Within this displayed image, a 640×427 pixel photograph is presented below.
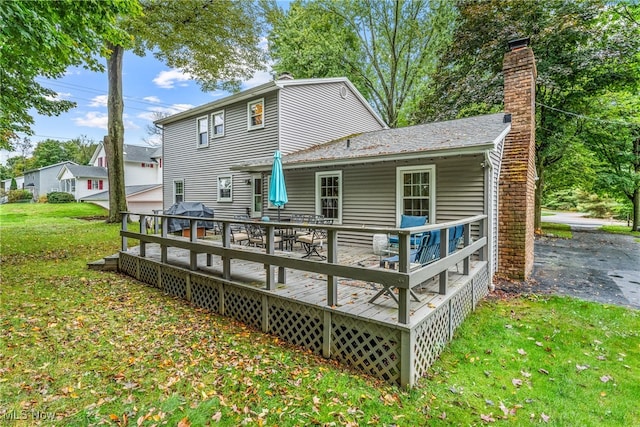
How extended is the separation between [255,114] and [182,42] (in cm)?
765

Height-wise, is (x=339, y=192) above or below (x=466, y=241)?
above

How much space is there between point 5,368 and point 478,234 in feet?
26.5

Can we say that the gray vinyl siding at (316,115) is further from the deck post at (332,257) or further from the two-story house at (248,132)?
the deck post at (332,257)

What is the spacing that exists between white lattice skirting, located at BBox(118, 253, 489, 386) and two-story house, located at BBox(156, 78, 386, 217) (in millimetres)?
6227

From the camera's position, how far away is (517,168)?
24.4 feet

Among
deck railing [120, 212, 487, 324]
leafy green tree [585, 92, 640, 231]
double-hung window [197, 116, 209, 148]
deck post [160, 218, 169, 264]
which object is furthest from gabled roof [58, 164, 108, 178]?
leafy green tree [585, 92, 640, 231]

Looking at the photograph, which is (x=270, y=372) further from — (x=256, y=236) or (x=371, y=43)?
(x=371, y=43)

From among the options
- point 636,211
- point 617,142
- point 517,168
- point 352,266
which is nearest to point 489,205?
point 517,168

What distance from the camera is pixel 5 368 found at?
3578 millimetres

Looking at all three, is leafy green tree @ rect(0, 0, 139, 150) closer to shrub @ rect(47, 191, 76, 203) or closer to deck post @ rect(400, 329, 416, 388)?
deck post @ rect(400, 329, 416, 388)

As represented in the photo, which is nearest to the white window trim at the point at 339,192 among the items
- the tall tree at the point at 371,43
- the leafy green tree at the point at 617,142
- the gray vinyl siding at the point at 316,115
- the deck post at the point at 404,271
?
the gray vinyl siding at the point at 316,115

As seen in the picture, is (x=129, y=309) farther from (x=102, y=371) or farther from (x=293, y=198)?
(x=293, y=198)

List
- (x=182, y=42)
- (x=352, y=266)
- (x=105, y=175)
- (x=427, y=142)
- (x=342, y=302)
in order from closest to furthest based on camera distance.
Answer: (x=352, y=266)
(x=342, y=302)
(x=427, y=142)
(x=182, y=42)
(x=105, y=175)

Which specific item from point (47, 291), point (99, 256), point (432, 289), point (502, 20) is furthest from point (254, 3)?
point (432, 289)
